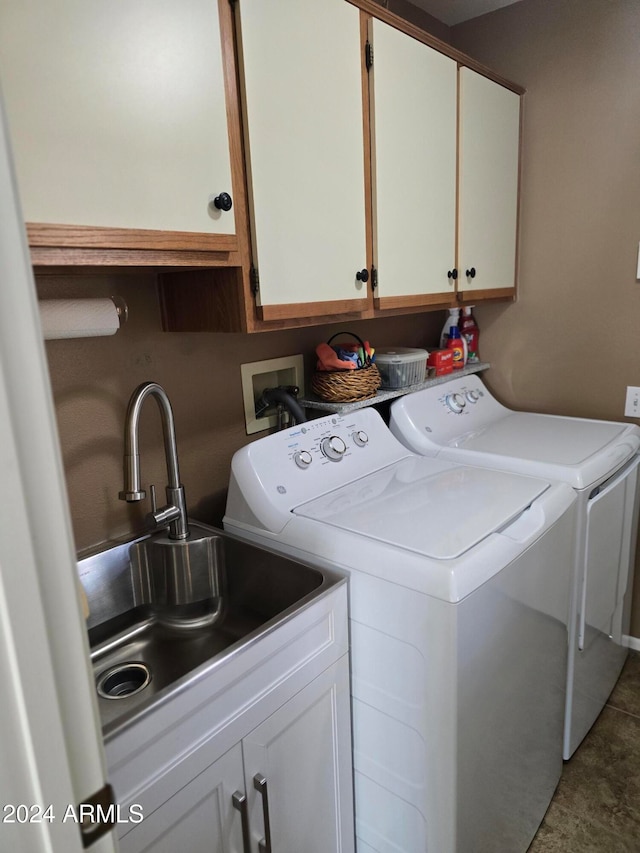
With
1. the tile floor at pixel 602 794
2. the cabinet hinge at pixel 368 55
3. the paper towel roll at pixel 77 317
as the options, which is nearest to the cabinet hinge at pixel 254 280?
the paper towel roll at pixel 77 317

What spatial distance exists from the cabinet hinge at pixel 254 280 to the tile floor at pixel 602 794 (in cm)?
167

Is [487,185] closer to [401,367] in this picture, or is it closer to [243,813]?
[401,367]

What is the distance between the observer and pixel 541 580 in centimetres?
139

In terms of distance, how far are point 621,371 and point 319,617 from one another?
1.61 metres

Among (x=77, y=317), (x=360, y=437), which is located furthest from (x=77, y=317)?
(x=360, y=437)

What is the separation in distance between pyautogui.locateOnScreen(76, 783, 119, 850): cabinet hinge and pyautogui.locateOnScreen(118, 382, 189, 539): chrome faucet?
73 cm

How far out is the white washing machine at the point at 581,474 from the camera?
1.65m

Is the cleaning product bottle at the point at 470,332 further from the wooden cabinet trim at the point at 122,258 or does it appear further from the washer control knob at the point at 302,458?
the wooden cabinet trim at the point at 122,258

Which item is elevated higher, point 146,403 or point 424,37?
point 424,37

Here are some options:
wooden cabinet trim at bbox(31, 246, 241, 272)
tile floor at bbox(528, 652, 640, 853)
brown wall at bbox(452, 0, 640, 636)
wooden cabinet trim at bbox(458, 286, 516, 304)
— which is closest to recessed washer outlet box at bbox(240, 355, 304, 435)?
wooden cabinet trim at bbox(31, 246, 241, 272)

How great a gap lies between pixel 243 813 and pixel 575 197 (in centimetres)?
221

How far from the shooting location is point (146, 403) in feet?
4.91

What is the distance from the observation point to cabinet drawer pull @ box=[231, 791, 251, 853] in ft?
3.43

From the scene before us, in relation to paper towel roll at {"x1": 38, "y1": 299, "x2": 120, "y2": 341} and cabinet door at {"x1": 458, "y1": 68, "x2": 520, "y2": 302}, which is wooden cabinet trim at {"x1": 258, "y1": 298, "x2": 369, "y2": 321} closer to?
paper towel roll at {"x1": 38, "y1": 299, "x2": 120, "y2": 341}
